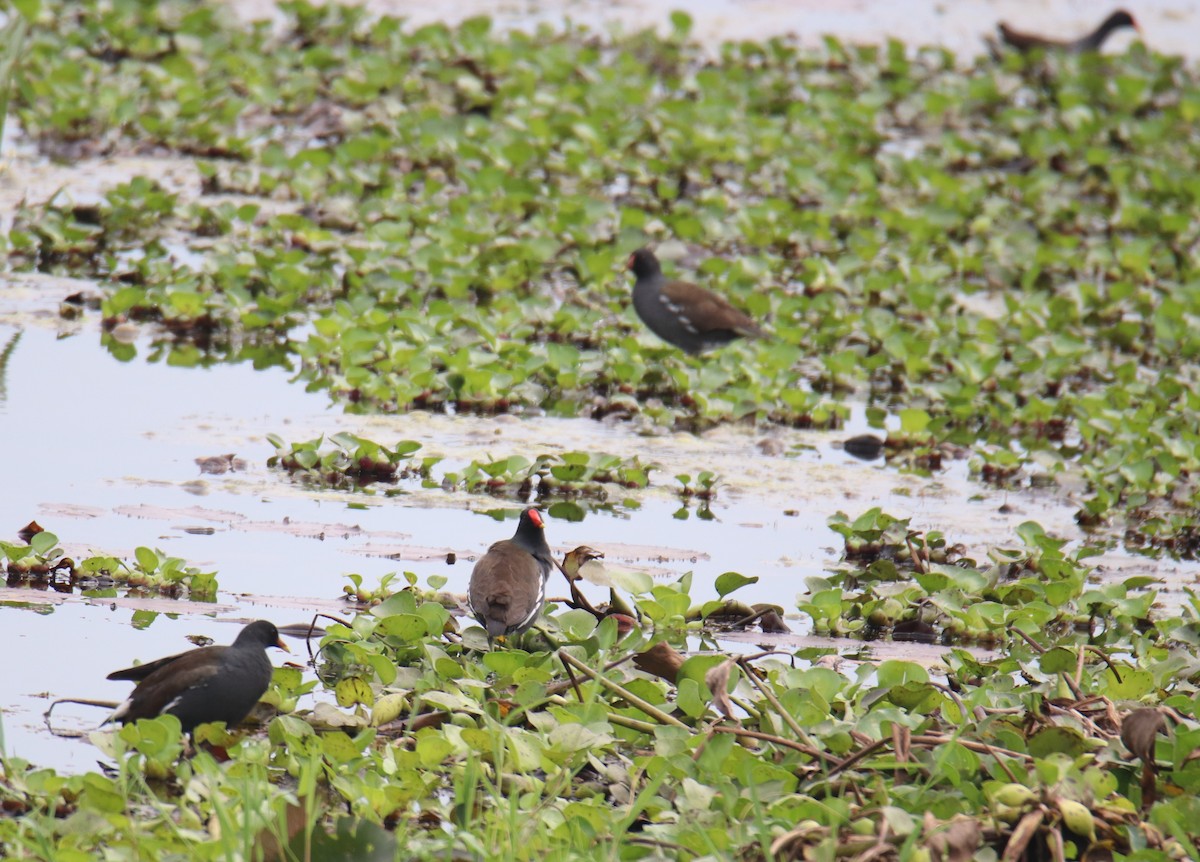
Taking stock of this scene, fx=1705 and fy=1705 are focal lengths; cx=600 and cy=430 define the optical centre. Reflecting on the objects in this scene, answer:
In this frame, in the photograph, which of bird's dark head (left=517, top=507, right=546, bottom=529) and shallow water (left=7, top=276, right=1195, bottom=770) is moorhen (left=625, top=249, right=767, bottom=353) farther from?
bird's dark head (left=517, top=507, right=546, bottom=529)

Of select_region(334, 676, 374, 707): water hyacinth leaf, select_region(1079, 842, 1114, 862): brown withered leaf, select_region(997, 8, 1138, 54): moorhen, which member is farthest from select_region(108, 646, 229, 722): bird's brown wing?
select_region(997, 8, 1138, 54): moorhen

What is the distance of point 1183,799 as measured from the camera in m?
3.42

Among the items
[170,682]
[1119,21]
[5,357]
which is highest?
[1119,21]

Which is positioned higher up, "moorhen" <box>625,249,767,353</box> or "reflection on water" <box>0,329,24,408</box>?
"moorhen" <box>625,249,767,353</box>

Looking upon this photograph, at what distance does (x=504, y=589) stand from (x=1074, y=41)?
14518mm

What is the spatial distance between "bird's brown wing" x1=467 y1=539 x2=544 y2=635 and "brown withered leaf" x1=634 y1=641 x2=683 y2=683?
351mm

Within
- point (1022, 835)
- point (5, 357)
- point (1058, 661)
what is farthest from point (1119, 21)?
point (1022, 835)

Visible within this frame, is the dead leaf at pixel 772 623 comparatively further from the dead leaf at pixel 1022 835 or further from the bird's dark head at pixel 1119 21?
the bird's dark head at pixel 1119 21

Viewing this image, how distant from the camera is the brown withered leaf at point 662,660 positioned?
4215 millimetres

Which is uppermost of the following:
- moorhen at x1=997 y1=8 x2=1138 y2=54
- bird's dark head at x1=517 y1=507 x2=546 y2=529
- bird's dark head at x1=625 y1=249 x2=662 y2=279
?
moorhen at x1=997 y1=8 x2=1138 y2=54

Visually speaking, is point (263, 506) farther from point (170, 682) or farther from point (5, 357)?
point (5, 357)

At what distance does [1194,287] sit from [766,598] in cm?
543

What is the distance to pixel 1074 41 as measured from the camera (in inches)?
680

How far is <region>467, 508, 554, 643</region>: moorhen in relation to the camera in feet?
14.3
